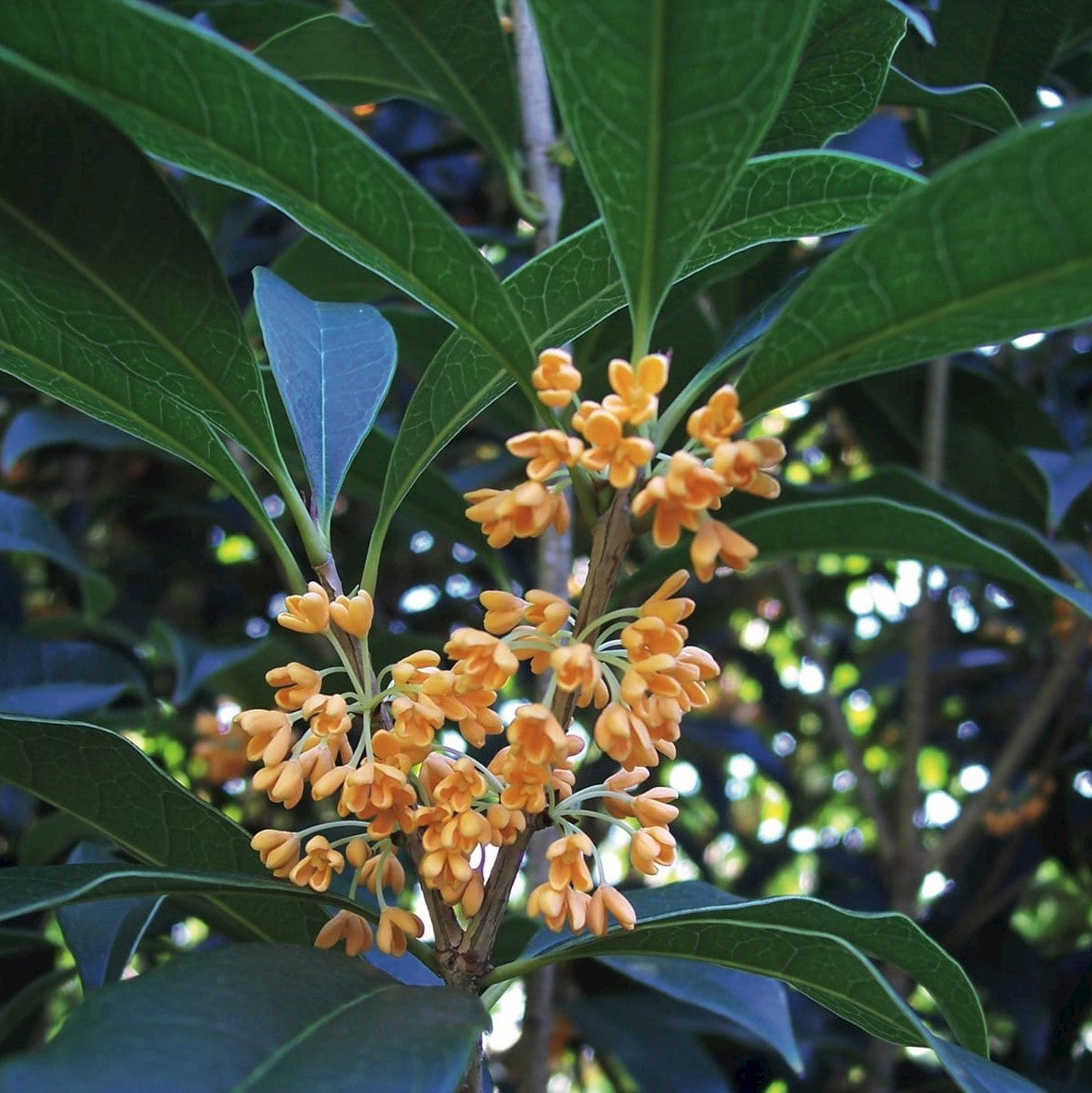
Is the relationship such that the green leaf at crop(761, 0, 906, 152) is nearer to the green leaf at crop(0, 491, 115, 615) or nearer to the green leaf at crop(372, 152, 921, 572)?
the green leaf at crop(372, 152, 921, 572)

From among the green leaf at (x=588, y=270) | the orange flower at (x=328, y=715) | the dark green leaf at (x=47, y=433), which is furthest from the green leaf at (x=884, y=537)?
the dark green leaf at (x=47, y=433)

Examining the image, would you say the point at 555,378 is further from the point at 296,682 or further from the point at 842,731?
the point at 842,731

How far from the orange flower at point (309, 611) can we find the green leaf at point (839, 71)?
1.89 ft

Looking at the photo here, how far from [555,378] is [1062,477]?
0.99m

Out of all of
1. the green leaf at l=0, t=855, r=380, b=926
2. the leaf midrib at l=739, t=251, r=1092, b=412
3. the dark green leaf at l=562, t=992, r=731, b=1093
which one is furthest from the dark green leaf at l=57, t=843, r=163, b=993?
the dark green leaf at l=562, t=992, r=731, b=1093

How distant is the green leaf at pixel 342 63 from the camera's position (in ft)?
4.96

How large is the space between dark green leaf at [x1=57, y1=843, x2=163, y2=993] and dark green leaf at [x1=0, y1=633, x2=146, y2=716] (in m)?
0.50

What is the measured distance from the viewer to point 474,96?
1518mm

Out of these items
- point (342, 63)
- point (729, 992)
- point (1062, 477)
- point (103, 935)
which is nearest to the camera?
point (103, 935)

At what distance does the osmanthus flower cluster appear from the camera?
26.4 inches

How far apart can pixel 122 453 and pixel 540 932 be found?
2038 millimetres

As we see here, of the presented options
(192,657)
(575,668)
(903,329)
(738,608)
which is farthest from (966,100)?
(738,608)

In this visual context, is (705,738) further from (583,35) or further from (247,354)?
(583,35)

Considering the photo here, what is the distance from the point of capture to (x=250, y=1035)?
0.60 meters
